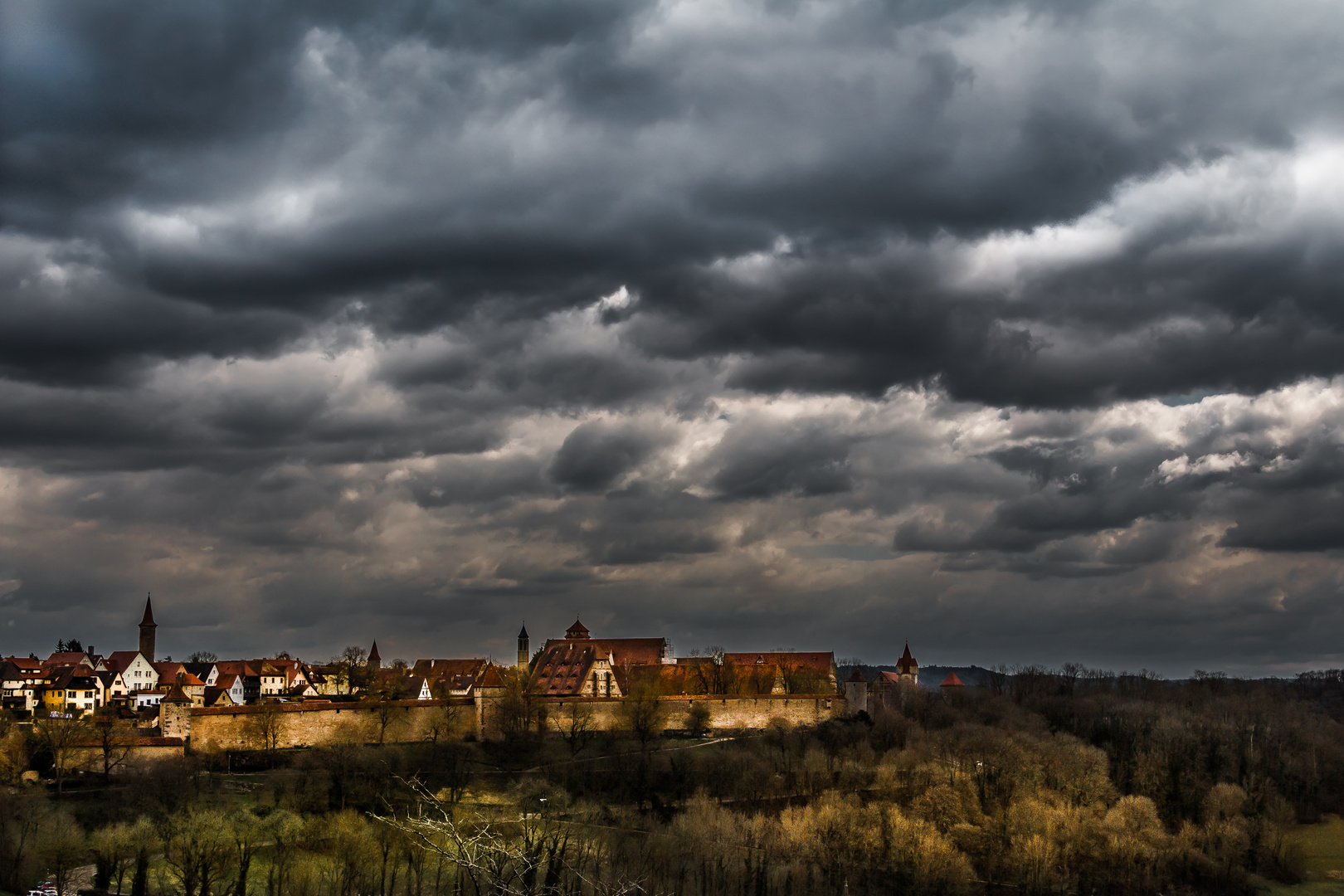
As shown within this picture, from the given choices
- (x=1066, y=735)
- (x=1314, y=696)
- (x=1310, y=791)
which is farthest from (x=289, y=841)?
(x=1314, y=696)

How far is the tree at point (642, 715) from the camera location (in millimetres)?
94688

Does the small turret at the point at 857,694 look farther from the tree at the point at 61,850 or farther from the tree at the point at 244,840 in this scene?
the tree at the point at 61,850

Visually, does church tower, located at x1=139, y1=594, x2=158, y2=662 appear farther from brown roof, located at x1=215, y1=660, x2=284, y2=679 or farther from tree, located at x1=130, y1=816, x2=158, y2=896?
tree, located at x1=130, y1=816, x2=158, y2=896

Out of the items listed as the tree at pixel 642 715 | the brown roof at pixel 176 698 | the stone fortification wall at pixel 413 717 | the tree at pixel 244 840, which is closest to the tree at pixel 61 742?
the brown roof at pixel 176 698

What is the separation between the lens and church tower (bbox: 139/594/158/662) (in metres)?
123

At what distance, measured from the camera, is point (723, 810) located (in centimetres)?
7306

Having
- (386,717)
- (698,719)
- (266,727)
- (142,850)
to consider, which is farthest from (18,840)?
(698,719)

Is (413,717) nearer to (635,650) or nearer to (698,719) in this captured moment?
(698,719)

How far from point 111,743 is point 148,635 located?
56238mm

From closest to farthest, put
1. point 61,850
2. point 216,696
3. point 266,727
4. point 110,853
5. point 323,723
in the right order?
point 61,850 → point 110,853 → point 266,727 → point 323,723 → point 216,696

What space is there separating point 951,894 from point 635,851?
1827 centimetres

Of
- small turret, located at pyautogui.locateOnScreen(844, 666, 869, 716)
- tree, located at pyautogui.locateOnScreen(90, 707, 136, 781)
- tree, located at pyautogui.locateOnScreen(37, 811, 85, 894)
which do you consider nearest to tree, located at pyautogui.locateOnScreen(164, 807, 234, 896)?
tree, located at pyautogui.locateOnScreen(37, 811, 85, 894)

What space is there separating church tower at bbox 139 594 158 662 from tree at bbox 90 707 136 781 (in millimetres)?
48508

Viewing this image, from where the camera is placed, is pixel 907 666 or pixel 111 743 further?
pixel 907 666
